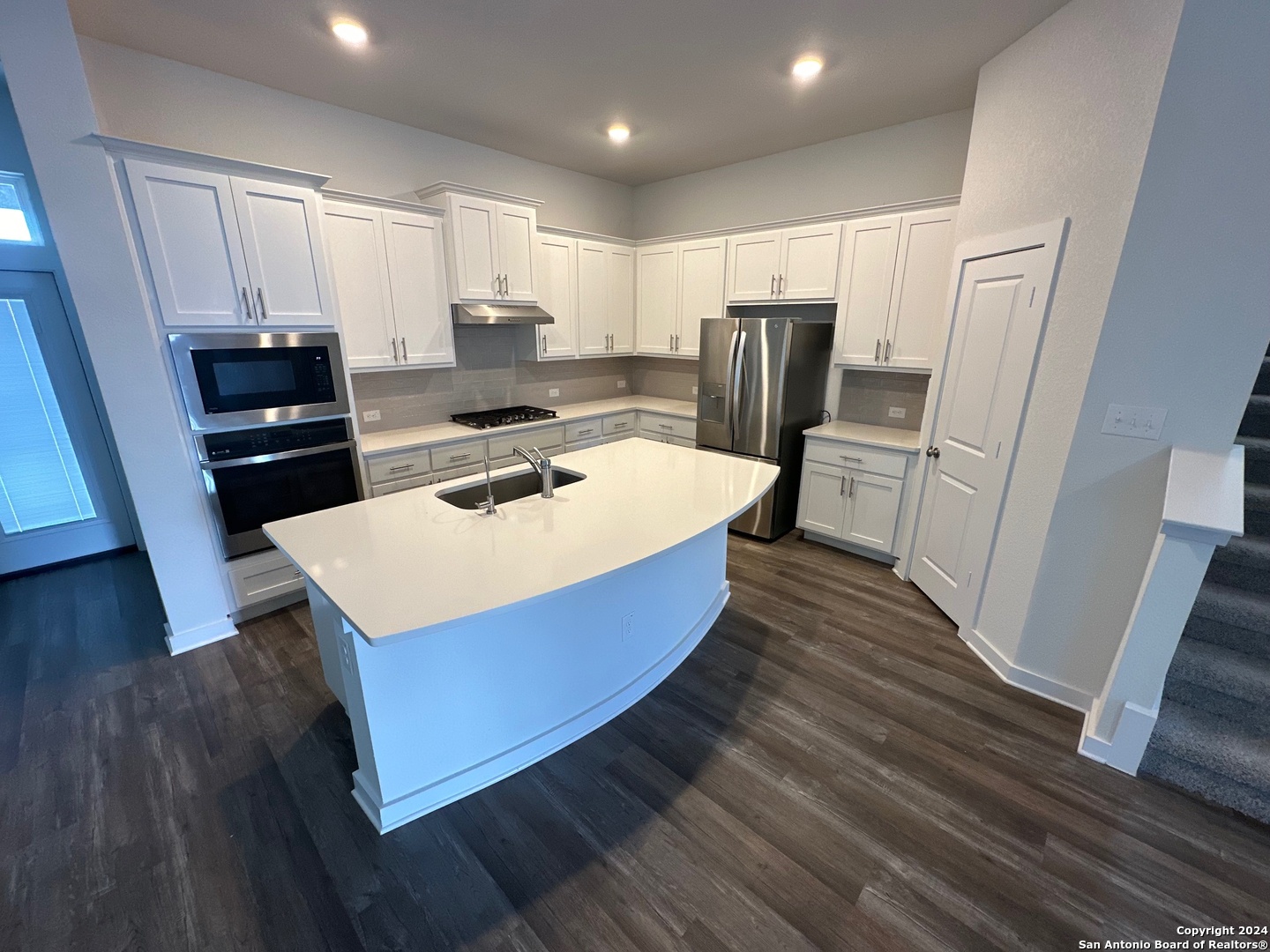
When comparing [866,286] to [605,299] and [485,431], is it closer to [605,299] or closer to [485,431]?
[605,299]

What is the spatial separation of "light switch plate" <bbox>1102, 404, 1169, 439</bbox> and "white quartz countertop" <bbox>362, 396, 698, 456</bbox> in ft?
9.09

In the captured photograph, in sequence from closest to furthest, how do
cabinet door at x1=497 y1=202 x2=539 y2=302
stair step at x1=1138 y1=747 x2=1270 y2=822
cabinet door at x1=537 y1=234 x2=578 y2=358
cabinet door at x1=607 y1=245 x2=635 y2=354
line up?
1. stair step at x1=1138 y1=747 x2=1270 y2=822
2. cabinet door at x1=497 y1=202 x2=539 y2=302
3. cabinet door at x1=537 y1=234 x2=578 y2=358
4. cabinet door at x1=607 y1=245 x2=635 y2=354

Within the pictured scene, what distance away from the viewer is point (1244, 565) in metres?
2.10

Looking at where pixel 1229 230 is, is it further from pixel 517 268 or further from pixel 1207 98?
pixel 517 268

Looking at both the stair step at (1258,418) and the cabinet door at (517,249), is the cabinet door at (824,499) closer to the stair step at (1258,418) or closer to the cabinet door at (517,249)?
the stair step at (1258,418)

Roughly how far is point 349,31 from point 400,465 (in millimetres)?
2242

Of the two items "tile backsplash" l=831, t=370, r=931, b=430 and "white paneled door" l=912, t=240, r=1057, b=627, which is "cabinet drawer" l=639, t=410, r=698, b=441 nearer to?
"tile backsplash" l=831, t=370, r=931, b=430

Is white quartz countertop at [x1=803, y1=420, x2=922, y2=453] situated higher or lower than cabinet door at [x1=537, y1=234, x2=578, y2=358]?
lower

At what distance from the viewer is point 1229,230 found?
1688 mm

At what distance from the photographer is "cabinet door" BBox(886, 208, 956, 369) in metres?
3.07

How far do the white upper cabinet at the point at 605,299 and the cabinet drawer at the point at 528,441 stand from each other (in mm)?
926

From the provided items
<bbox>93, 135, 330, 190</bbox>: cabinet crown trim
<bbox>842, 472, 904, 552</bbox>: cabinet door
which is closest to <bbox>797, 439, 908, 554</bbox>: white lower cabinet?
<bbox>842, 472, 904, 552</bbox>: cabinet door

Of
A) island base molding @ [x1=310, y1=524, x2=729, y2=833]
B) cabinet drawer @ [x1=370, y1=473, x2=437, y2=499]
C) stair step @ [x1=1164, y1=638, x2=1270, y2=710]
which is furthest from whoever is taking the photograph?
cabinet drawer @ [x1=370, y1=473, x2=437, y2=499]

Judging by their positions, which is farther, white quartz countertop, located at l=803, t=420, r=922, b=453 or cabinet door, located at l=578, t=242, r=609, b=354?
cabinet door, located at l=578, t=242, r=609, b=354
